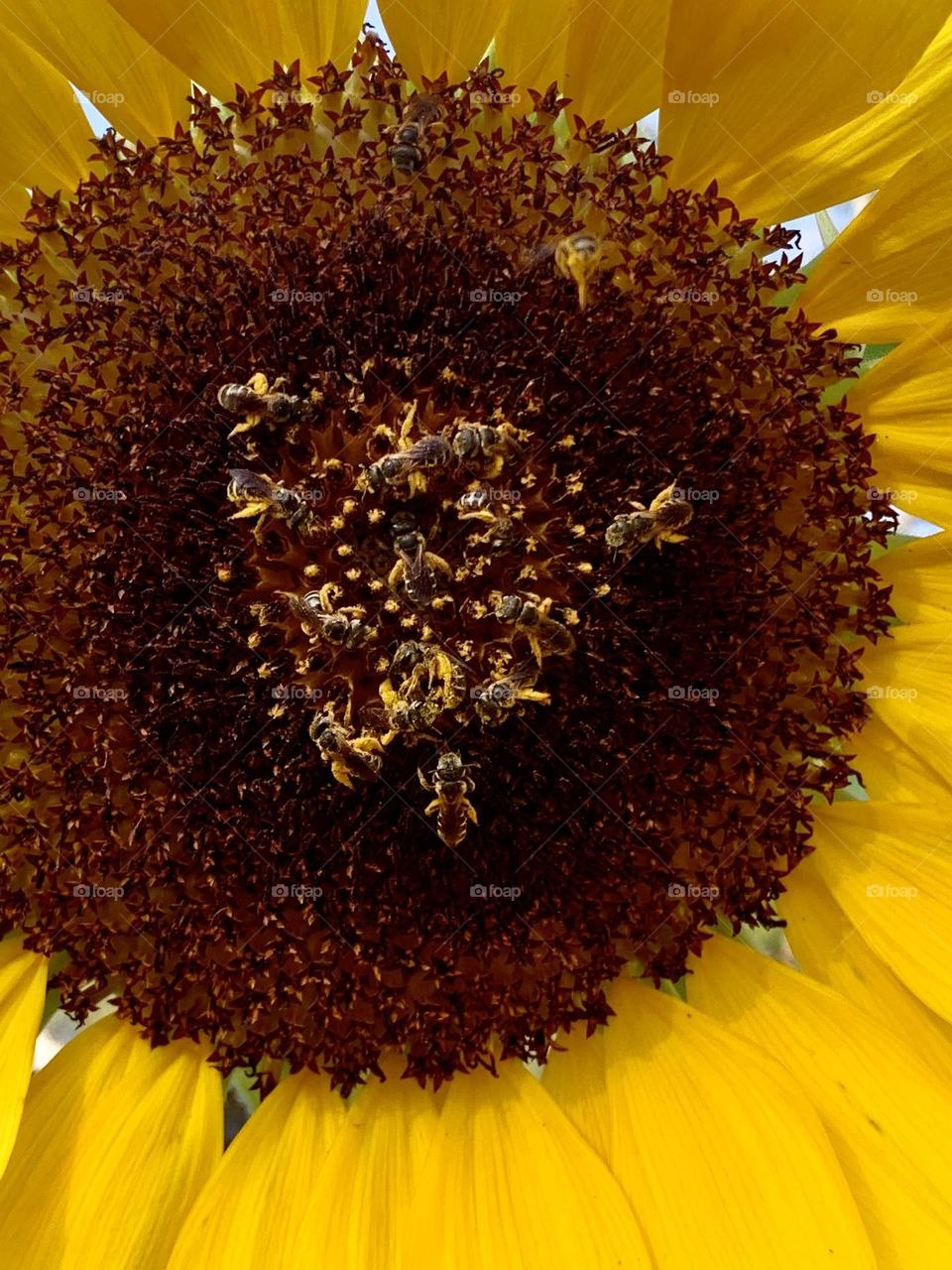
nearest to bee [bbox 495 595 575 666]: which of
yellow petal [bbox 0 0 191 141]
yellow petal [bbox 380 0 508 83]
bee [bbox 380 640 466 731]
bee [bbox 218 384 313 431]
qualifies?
bee [bbox 380 640 466 731]

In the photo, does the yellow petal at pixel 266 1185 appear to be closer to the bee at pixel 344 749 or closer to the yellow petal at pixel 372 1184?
the yellow petal at pixel 372 1184

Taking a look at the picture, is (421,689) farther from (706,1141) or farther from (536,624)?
(706,1141)

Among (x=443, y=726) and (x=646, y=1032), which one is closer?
(x=443, y=726)

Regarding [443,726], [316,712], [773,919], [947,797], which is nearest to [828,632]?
[947,797]

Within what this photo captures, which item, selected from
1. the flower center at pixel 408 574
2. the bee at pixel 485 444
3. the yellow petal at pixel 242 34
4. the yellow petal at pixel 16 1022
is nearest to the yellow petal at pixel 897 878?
the flower center at pixel 408 574

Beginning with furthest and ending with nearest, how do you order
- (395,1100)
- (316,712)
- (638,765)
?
(395,1100) → (638,765) → (316,712)

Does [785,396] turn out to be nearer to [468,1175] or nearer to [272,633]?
[272,633]
